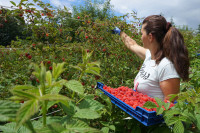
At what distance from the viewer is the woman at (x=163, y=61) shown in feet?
5.04

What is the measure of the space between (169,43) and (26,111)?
1.64 meters

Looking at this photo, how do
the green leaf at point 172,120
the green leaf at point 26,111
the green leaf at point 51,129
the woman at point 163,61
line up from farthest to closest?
the woman at point 163,61
the green leaf at point 172,120
the green leaf at point 51,129
the green leaf at point 26,111

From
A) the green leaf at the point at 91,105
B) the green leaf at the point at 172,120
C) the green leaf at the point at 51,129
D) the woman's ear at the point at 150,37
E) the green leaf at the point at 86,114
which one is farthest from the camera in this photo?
the woman's ear at the point at 150,37

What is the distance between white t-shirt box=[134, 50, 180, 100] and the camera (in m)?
1.54

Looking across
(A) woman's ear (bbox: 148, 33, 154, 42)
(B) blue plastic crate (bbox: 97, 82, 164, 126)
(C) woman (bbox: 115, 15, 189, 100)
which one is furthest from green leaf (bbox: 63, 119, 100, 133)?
(A) woman's ear (bbox: 148, 33, 154, 42)

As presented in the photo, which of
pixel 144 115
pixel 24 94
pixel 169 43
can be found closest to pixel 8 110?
pixel 24 94

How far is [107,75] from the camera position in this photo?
8.16 ft

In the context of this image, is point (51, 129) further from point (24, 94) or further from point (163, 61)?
point (163, 61)

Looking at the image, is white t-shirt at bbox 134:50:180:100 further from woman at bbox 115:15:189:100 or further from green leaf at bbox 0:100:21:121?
green leaf at bbox 0:100:21:121

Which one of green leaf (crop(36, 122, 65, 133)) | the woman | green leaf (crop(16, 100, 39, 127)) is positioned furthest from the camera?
the woman

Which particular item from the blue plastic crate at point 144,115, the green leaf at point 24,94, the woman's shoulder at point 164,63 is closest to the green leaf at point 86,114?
the green leaf at point 24,94

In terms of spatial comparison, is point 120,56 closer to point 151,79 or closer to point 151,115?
point 151,79

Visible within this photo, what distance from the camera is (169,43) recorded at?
1650mm

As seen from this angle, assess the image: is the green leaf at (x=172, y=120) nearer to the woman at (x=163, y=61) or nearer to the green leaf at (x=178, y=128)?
the green leaf at (x=178, y=128)
